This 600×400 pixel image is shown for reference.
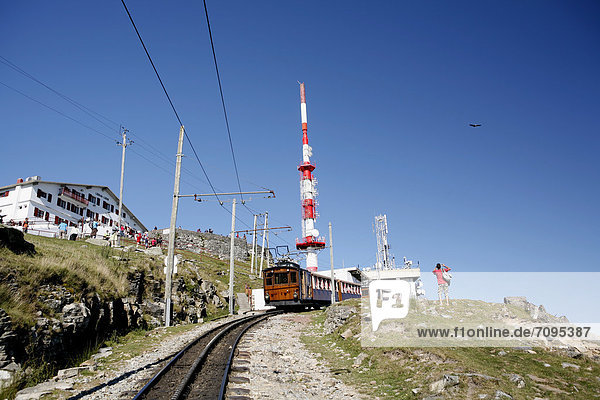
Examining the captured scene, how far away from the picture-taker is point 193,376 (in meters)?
8.46

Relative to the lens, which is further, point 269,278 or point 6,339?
point 269,278

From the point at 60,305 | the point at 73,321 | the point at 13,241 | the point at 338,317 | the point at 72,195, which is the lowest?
the point at 338,317

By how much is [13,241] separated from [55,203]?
43.2 metres

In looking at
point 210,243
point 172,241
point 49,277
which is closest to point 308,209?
point 210,243

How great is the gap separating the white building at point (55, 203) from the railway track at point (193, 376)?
30776mm

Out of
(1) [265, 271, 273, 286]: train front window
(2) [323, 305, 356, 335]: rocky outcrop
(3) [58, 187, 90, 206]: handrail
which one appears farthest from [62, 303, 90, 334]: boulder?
(3) [58, 187, 90, 206]: handrail

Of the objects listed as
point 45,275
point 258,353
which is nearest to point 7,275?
point 45,275

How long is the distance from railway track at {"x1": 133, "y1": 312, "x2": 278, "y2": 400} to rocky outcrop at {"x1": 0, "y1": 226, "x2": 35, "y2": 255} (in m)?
6.37

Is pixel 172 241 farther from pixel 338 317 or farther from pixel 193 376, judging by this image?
pixel 193 376

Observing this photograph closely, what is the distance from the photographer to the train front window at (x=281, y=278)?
26203 millimetres

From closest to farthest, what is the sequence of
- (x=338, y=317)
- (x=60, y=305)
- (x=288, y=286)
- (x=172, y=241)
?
(x=60, y=305) < (x=338, y=317) < (x=172, y=241) < (x=288, y=286)

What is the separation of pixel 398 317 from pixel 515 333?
11.3 feet

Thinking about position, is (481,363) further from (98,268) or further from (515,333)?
(98,268)

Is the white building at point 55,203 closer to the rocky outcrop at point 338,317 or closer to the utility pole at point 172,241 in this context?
the utility pole at point 172,241
